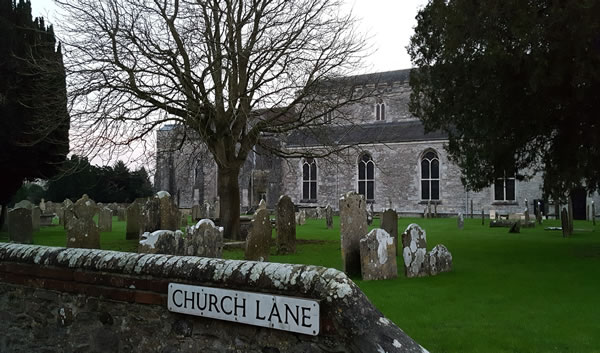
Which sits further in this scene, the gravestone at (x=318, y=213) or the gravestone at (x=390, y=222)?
the gravestone at (x=318, y=213)

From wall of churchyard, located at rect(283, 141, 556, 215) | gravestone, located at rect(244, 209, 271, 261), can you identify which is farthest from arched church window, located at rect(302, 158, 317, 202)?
gravestone, located at rect(244, 209, 271, 261)

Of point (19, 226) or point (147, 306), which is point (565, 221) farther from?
point (19, 226)

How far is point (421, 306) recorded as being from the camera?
6188mm

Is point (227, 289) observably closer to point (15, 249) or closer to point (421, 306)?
point (15, 249)

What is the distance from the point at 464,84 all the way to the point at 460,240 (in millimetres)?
5796

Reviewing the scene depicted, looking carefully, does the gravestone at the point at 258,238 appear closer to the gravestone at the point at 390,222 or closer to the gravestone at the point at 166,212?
the gravestone at the point at 390,222

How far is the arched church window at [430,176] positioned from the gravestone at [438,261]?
2357 cm

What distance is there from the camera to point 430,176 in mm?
32125

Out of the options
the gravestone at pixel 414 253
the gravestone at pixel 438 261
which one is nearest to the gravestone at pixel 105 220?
the gravestone at pixel 414 253

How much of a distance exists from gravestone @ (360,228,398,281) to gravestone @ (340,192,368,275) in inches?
22.7

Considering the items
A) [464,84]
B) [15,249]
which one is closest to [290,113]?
[464,84]

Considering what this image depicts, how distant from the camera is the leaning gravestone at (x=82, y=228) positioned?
10953 millimetres

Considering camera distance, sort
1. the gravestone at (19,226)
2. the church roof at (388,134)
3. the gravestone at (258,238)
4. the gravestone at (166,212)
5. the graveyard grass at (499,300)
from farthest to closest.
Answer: the church roof at (388,134) → the gravestone at (166,212) → the gravestone at (19,226) → the gravestone at (258,238) → the graveyard grass at (499,300)

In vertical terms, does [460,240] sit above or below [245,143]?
below
